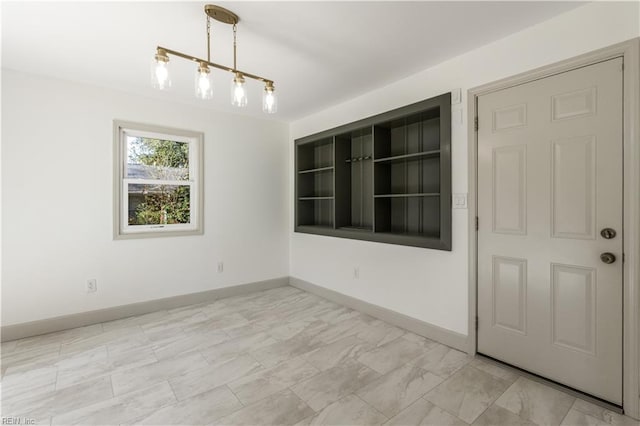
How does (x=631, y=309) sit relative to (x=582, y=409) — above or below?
above

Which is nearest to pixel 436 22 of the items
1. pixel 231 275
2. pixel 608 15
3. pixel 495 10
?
pixel 495 10

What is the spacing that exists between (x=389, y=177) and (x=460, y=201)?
994mm

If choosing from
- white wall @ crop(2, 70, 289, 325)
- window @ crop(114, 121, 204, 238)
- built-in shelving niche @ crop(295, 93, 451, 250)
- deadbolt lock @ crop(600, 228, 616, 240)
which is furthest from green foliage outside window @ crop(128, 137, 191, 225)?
deadbolt lock @ crop(600, 228, 616, 240)

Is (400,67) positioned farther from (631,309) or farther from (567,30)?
(631,309)

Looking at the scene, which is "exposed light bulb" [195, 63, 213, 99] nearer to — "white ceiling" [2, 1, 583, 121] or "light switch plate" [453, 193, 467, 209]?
"white ceiling" [2, 1, 583, 121]

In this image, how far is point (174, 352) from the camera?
2.64 metres

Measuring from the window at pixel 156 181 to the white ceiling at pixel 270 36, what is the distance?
67 centimetres

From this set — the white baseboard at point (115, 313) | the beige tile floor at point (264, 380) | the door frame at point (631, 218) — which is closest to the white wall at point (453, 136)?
the door frame at point (631, 218)

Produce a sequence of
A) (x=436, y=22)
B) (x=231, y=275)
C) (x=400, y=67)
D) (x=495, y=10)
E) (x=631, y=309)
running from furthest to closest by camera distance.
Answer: (x=231, y=275) < (x=400, y=67) < (x=436, y=22) < (x=495, y=10) < (x=631, y=309)

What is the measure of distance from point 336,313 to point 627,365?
2401mm

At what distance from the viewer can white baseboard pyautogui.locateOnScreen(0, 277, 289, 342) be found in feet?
9.54

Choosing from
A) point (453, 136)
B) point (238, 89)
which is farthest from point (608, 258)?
point (238, 89)

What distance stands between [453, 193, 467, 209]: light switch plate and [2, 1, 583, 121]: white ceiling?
1212mm

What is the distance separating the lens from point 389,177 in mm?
3469
